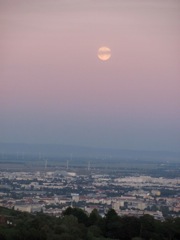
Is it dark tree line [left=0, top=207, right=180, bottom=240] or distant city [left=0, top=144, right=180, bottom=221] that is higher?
distant city [left=0, top=144, right=180, bottom=221]

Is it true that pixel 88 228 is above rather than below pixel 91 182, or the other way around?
below

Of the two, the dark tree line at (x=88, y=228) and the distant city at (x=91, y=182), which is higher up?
the distant city at (x=91, y=182)

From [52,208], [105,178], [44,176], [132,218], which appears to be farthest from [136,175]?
[132,218]

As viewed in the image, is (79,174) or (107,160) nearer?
(79,174)

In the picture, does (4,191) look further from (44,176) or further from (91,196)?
(44,176)

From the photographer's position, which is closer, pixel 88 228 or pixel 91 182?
pixel 88 228

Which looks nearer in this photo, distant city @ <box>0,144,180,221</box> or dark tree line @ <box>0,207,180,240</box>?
dark tree line @ <box>0,207,180,240</box>

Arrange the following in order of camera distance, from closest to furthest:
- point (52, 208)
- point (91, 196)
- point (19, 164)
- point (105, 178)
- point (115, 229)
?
point (115, 229), point (52, 208), point (91, 196), point (105, 178), point (19, 164)

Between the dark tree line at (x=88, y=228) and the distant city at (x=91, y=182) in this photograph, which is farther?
the distant city at (x=91, y=182)
